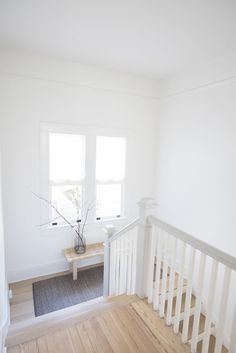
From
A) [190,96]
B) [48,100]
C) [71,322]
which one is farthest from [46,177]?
[190,96]

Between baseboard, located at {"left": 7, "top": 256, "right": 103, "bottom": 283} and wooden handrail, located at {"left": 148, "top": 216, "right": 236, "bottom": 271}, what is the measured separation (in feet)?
7.69

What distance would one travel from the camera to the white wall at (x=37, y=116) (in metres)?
3.04

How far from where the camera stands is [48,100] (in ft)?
10.6

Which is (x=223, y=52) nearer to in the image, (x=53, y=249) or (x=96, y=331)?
(x=96, y=331)

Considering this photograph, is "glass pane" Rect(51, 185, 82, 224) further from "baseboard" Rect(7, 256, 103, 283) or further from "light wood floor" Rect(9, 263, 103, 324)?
"light wood floor" Rect(9, 263, 103, 324)

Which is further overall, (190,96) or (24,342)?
(190,96)

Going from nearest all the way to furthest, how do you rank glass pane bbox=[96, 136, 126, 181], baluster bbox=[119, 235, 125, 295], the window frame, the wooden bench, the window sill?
baluster bbox=[119, 235, 125, 295], the window frame, the wooden bench, the window sill, glass pane bbox=[96, 136, 126, 181]

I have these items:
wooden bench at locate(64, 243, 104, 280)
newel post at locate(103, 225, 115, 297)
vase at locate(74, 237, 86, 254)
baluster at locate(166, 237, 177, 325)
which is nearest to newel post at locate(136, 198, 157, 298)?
baluster at locate(166, 237, 177, 325)

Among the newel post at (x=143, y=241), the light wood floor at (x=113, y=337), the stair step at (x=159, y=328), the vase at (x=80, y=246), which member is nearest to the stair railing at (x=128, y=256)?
the newel post at (x=143, y=241)

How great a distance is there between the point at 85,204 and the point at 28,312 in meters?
1.69

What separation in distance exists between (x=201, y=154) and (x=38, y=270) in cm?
313

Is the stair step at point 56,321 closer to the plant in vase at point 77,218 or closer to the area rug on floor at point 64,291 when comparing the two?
the area rug on floor at point 64,291

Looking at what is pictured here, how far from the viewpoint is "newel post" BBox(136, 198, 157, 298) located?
2111mm

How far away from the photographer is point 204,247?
57.7 inches
